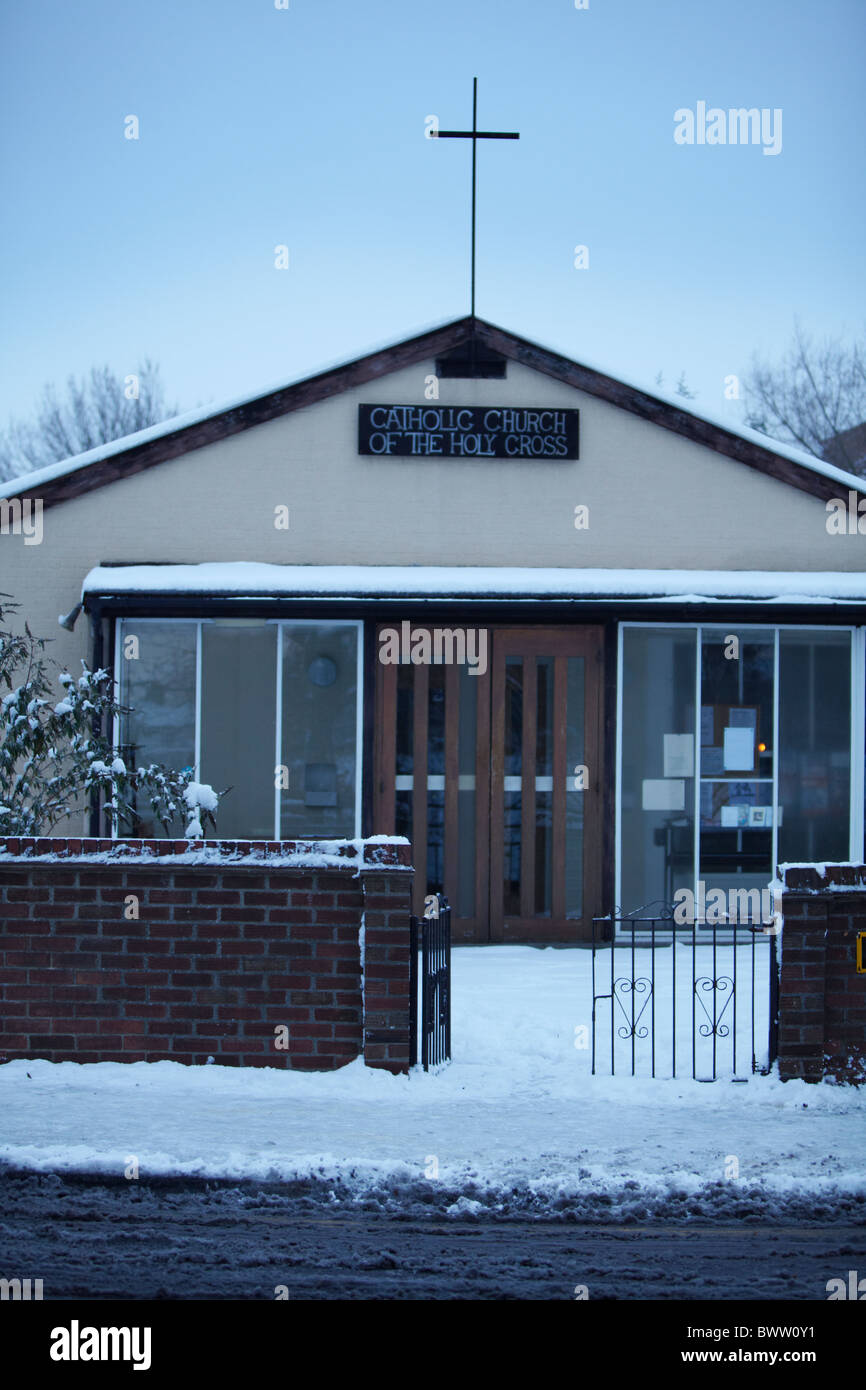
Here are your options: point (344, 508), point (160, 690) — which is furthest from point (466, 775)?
point (160, 690)

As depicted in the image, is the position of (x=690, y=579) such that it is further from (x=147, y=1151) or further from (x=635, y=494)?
(x=147, y=1151)

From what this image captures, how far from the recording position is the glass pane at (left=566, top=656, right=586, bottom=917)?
433 inches

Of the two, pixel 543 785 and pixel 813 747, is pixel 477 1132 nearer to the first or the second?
pixel 543 785

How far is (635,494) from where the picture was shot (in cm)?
1127

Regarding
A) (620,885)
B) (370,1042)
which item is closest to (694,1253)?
(370,1042)

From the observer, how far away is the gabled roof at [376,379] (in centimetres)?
1097

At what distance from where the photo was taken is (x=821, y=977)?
6.48m

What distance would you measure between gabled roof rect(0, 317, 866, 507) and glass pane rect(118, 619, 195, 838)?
1488 millimetres

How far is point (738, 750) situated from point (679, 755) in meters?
0.56

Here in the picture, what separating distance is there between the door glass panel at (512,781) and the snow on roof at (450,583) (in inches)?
34.7

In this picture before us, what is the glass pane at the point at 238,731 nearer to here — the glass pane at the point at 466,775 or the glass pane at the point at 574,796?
the glass pane at the point at 466,775

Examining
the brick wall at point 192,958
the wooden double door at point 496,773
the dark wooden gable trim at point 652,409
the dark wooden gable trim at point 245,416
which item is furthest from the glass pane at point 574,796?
the brick wall at point 192,958

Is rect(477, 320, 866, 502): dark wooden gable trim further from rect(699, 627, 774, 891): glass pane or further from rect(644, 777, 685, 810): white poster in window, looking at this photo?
rect(644, 777, 685, 810): white poster in window

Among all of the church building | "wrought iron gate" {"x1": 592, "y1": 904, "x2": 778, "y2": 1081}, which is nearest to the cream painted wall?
the church building
